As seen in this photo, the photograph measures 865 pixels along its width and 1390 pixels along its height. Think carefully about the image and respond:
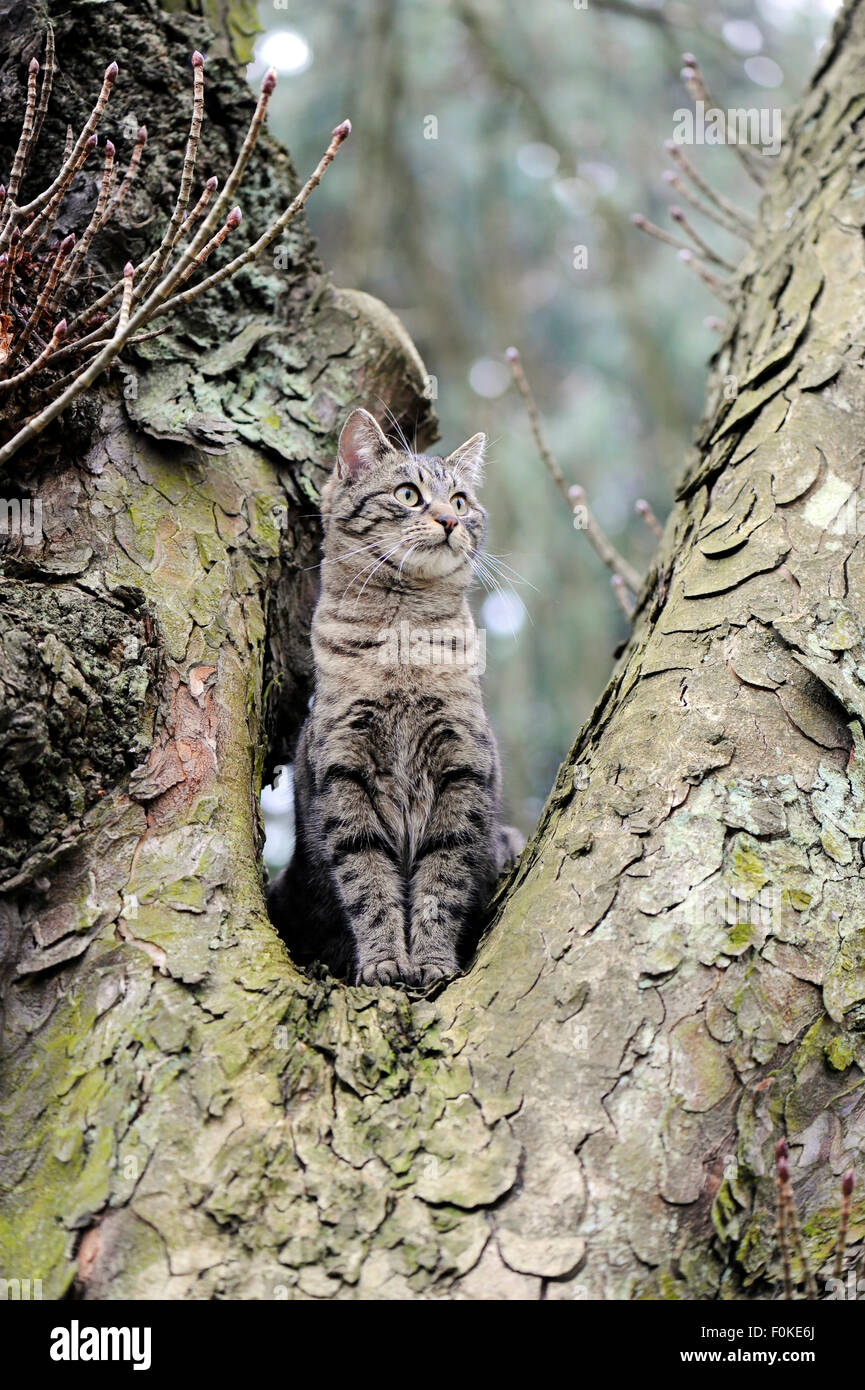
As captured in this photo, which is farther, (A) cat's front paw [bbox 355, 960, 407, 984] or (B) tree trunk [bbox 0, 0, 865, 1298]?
(A) cat's front paw [bbox 355, 960, 407, 984]

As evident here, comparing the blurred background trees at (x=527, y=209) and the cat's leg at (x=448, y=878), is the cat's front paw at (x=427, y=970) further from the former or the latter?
the blurred background trees at (x=527, y=209)

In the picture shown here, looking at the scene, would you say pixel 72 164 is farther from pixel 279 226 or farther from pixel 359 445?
pixel 359 445

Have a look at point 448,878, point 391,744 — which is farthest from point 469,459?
point 448,878

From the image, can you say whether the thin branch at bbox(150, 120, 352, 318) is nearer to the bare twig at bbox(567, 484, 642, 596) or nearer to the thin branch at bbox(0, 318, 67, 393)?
the thin branch at bbox(0, 318, 67, 393)

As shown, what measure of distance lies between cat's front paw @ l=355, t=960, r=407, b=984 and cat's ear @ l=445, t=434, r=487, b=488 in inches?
73.3

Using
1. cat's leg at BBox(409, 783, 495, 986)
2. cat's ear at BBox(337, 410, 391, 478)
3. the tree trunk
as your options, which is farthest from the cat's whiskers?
cat's leg at BBox(409, 783, 495, 986)

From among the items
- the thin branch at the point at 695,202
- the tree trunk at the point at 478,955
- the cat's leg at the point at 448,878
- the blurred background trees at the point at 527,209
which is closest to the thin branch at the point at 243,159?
the tree trunk at the point at 478,955

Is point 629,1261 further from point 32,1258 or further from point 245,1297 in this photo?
point 32,1258

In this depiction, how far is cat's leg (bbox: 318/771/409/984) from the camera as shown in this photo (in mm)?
2994

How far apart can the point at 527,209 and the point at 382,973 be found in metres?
5.09

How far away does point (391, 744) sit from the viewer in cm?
330

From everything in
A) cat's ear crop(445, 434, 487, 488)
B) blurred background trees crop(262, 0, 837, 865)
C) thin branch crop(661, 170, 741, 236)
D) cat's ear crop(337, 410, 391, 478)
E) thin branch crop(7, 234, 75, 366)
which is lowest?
thin branch crop(7, 234, 75, 366)

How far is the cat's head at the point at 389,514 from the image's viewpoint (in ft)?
11.7

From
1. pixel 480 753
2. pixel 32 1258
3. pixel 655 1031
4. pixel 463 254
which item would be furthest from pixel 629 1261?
pixel 463 254
